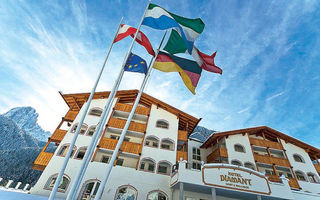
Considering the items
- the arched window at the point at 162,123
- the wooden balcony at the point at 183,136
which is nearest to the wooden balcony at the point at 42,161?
the arched window at the point at 162,123

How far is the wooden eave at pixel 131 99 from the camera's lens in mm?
22395

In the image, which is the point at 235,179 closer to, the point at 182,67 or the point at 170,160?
the point at 170,160

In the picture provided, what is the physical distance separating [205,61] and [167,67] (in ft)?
7.70

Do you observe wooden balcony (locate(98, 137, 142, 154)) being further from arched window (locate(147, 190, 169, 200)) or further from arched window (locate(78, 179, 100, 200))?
arched window (locate(147, 190, 169, 200))

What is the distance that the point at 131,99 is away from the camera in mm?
24359

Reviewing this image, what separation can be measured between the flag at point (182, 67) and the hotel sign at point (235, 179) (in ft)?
28.0

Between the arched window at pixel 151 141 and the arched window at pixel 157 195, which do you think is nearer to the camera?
the arched window at pixel 157 195

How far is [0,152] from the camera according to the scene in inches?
2837

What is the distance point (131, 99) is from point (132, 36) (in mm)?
16249

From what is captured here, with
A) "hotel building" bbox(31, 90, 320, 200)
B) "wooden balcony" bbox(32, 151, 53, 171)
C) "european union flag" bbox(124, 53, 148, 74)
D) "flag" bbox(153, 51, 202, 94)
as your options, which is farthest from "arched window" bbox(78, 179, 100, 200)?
"flag" bbox(153, 51, 202, 94)

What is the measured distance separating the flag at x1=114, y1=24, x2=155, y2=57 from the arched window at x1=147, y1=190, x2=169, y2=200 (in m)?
14.1

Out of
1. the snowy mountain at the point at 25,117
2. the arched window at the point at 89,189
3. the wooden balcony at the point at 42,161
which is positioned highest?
the snowy mountain at the point at 25,117

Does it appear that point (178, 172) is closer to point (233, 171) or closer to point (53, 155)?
point (233, 171)

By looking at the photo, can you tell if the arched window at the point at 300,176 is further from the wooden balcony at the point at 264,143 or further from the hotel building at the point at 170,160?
the wooden balcony at the point at 264,143
